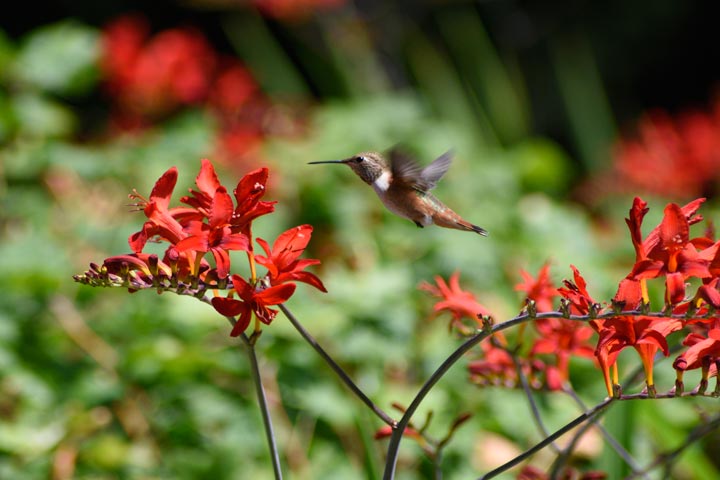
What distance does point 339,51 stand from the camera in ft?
14.5

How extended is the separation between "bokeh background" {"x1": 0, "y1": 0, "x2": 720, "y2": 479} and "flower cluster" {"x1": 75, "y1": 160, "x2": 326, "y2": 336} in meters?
0.47

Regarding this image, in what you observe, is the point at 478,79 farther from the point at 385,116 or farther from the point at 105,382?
the point at 105,382

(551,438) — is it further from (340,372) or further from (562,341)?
(562,341)

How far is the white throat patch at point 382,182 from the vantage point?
128 centimetres

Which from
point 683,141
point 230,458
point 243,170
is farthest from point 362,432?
point 683,141

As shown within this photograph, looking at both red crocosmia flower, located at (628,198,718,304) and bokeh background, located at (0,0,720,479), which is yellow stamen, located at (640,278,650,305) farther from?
bokeh background, located at (0,0,720,479)

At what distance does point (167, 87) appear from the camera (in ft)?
10.5

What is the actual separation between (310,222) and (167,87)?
92cm

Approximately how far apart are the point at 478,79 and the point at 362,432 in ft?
10.7

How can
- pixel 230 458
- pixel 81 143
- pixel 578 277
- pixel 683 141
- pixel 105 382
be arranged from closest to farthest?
1. pixel 578 277
2. pixel 230 458
3. pixel 105 382
4. pixel 683 141
5. pixel 81 143

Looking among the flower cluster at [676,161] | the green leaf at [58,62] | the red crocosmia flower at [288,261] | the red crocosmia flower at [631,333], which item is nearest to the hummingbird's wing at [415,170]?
the red crocosmia flower at [288,261]

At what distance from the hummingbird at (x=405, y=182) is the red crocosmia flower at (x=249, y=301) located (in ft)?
1.40

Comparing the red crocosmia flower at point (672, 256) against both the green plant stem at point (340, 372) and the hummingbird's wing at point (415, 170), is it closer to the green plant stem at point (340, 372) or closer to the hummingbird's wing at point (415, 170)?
the green plant stem at point (340, 372)

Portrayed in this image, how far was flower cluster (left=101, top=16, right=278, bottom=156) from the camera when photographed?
3104 mm
